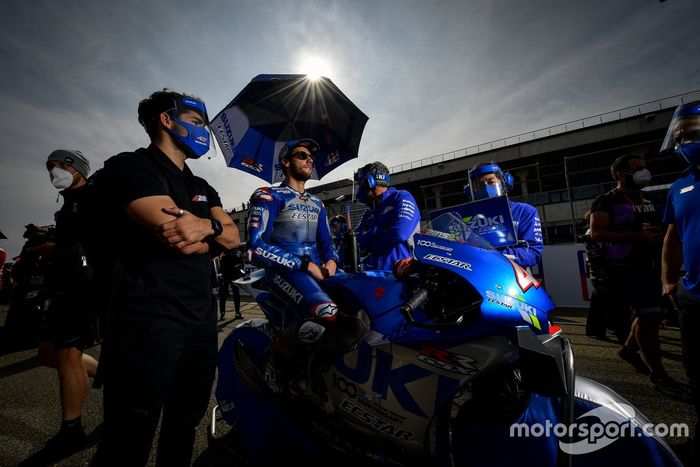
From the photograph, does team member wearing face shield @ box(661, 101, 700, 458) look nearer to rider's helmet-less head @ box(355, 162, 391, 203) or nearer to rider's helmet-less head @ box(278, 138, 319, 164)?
rider's helmet-less head @ box(355, 162, 391, 203)

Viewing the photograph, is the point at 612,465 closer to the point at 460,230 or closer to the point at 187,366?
the point at 460,230

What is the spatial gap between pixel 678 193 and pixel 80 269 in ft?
14.5

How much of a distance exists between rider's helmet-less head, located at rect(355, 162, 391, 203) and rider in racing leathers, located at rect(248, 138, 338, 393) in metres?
0.94

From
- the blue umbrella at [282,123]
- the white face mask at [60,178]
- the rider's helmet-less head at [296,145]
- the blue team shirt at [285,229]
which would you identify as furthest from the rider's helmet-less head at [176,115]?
the blue umbrella at [282,123]

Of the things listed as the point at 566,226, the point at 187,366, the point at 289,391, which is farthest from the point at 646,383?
the point at 566,226

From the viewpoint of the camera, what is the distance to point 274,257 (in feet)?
6.87

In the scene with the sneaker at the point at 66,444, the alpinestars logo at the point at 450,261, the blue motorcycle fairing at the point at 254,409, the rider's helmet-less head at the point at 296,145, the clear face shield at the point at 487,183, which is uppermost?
the rider's helmet-less head at the point at 296,145

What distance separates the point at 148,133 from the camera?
161cm

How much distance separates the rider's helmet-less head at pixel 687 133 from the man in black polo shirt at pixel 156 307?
9.00ft

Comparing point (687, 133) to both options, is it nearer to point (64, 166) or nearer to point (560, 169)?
point (64, 166)

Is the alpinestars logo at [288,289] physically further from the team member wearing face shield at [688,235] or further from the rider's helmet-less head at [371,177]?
the team member wearing face shield at [688,235]

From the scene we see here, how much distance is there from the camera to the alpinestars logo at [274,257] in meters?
2.05

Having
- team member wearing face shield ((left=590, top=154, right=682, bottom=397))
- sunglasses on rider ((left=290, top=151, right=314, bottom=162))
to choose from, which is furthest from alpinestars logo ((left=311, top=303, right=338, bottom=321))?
team member wearing face shield ((left=590, top=154, right=682, bottom=397))

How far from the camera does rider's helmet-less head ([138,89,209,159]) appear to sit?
158 cm
